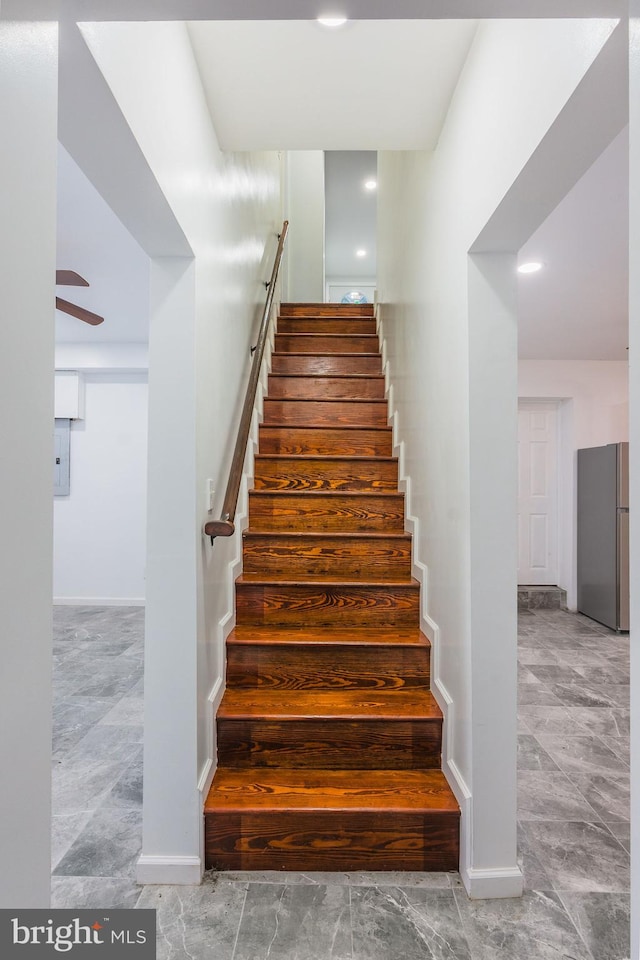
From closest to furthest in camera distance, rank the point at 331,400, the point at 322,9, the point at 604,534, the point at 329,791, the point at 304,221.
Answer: the point at 322,9, the point at 329,791, the point at 331,400, the point at 604,534, the point at 304,221

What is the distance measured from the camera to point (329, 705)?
191 cm

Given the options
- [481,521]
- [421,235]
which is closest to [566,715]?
[481,521]

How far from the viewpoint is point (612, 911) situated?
1473mm

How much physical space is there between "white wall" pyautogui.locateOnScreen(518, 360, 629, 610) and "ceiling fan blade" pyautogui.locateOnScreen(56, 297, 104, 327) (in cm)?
390

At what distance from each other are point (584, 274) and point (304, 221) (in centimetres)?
354

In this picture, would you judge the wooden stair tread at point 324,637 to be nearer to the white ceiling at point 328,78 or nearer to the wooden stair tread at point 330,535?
the wooden stair tread at point 330,535

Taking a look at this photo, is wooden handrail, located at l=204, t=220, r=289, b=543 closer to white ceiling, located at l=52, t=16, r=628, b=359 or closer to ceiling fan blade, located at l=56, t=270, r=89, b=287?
white ceiling, located at l=52, t=16, r=628, b=359

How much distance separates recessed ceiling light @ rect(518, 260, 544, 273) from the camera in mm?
2943

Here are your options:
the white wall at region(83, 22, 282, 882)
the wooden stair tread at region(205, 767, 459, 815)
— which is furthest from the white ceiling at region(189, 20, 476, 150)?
the wooden stair tread at region(205, 767, 459, 815)

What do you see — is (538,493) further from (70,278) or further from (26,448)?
(26,448)

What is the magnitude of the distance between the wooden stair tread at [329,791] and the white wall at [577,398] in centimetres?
387

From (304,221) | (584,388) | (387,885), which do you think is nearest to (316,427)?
(387,885)

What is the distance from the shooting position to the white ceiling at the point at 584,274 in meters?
2.21

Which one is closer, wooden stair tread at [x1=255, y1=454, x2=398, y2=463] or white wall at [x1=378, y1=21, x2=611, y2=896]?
white wall at [x1=378, y1=21, x2=611, y2=896]
